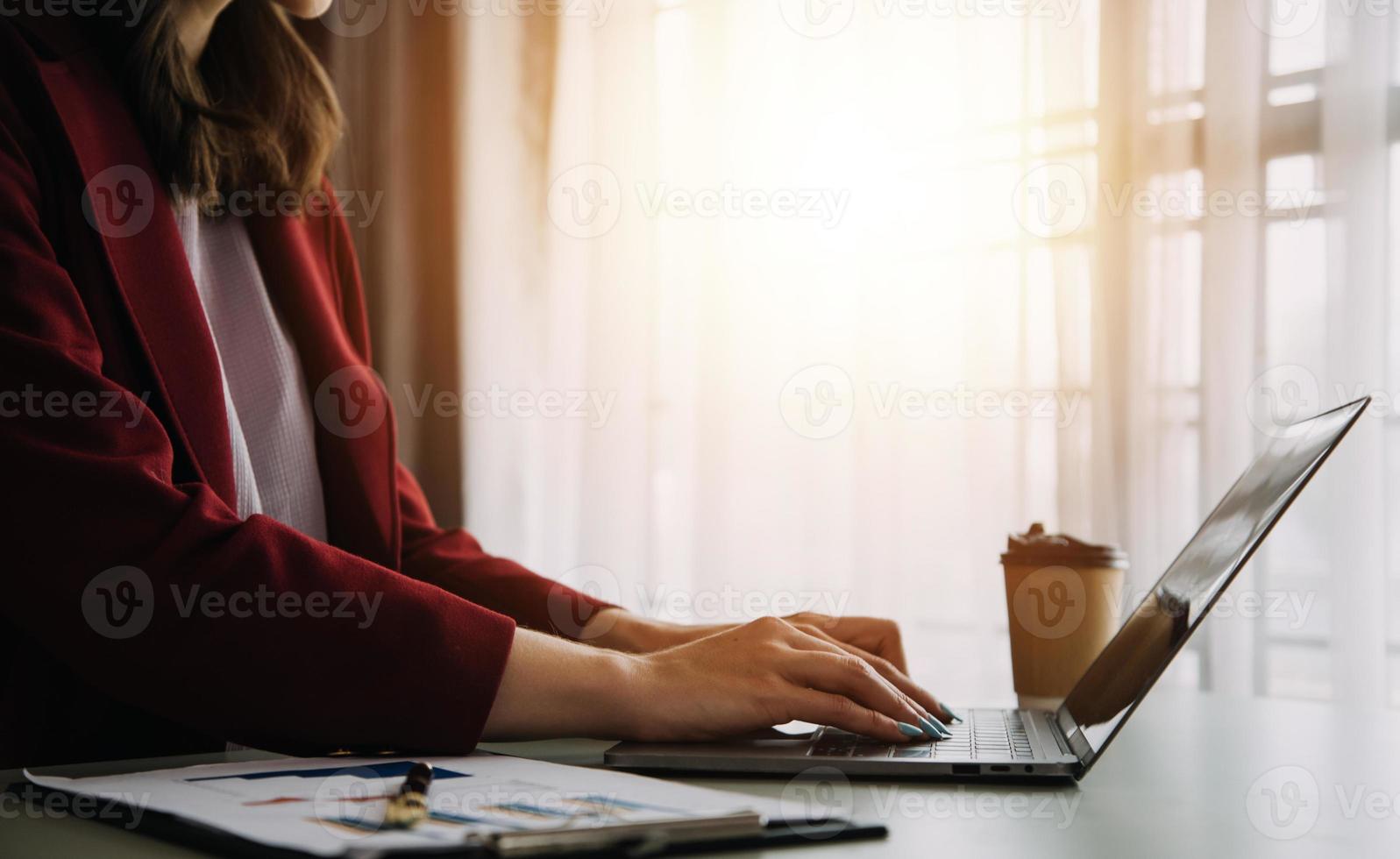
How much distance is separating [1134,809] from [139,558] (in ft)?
1.83

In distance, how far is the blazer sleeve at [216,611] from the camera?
60cm

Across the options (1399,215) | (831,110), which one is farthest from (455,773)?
(831,110)

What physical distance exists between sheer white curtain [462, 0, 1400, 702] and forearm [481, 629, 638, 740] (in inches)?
59.8

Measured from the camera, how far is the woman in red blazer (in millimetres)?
602

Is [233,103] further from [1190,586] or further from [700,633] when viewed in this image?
[1190,586]

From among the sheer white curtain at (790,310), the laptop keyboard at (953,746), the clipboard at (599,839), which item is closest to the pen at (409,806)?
the clipboard at (599,839)

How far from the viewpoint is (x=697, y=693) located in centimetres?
66

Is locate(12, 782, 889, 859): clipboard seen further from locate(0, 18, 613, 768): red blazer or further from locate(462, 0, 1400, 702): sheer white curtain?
locate(462, 0, 1400, 702): sheer white curtain

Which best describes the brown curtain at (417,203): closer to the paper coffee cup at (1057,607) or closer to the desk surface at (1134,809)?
the paper coffee cup at (1057,607)

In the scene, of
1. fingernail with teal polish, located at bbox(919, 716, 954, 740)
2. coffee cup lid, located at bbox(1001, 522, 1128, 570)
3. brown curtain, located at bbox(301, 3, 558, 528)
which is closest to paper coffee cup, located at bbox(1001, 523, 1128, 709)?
coffee cup lid, located at bbox(1001, 522, 1128, 570)

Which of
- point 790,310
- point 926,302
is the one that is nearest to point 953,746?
point 926,302

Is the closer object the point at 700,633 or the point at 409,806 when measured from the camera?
Result: the point at 409,806

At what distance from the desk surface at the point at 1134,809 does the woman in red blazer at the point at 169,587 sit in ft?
0.25

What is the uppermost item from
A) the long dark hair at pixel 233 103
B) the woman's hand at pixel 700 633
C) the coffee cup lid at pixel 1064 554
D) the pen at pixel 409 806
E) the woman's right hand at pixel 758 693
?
the long dark hair at pixel 233 103
